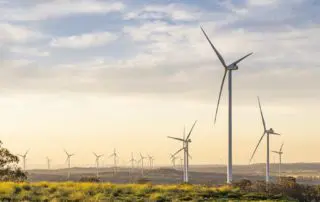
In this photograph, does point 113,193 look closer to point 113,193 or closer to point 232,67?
point 113,193

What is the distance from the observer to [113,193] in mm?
57438

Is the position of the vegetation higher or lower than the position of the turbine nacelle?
lower

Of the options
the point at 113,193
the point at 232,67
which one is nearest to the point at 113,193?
the point at 113,193

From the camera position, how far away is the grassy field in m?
53.2

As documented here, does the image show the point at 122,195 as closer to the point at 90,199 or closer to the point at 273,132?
the point at 90,199

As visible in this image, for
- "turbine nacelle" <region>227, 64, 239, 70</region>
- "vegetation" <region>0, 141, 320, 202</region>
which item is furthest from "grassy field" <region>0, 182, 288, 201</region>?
"turbine nacelle" <region>227, 64, 239, 70</region>

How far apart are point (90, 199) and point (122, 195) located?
7259 mm

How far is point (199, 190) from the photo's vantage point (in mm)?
61500

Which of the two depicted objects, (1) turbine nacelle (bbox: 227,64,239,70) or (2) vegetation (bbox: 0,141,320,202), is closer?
(2) vegetation (bbox: 0,141,320,202)

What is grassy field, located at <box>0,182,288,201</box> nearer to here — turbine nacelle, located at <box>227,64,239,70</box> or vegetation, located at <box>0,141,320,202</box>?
vegetation, located at <box>0,141,320,202</box>

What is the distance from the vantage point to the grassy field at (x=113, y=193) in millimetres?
53219

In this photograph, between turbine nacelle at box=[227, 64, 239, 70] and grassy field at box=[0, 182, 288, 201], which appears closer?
grassy field at box=[0, 182, 288, 201]

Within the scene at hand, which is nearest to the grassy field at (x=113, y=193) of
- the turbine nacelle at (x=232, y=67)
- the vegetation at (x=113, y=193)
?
the vegetation at (x=113, y=193)

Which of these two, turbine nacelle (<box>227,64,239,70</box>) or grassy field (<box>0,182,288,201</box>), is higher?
turbine nacelle (<box>227,64,239,70</box>)
